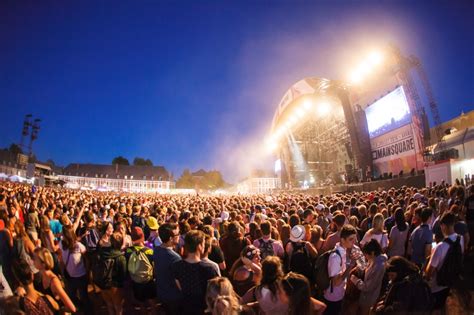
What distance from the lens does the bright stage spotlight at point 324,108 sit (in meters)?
39.8

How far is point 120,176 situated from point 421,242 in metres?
116

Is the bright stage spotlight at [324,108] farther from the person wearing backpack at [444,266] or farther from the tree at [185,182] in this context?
the tree at [185,182]

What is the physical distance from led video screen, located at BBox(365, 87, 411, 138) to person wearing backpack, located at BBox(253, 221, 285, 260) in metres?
27.1

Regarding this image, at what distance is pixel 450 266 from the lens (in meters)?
3.91

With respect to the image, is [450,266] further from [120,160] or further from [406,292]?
[120,160]

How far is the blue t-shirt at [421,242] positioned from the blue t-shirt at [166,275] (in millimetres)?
4138

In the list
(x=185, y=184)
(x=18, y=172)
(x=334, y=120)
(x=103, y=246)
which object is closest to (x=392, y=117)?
(x=334, y=120)

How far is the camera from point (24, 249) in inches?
203

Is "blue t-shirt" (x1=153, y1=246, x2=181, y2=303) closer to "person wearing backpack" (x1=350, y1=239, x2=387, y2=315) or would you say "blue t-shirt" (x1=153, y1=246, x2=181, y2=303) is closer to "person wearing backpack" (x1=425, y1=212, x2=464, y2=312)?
"person wearing backpack" (x1=350, y1=239, x2=387, y2=315)

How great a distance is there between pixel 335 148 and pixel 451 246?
40498 mm

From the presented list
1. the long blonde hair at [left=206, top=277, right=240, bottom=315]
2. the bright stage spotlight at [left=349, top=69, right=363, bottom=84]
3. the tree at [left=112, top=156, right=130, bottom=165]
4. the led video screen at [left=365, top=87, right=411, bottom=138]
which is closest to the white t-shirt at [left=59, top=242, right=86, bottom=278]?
the long blonde hair at [left=206, top=277, right=240, bottom=315]

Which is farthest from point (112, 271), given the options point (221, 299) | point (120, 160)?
point (120, 160)

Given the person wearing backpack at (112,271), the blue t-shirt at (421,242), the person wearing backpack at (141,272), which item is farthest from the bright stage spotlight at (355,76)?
the person wearing backpack at (112,271)

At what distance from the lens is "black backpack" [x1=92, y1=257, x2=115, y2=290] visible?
15.0ft
